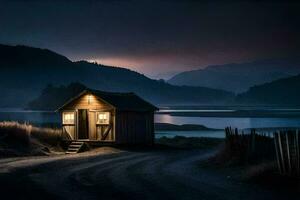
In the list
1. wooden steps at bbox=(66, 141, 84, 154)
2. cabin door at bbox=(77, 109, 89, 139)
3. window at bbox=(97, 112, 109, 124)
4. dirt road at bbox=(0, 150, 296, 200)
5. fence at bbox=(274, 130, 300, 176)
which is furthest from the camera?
cabin door at bbox=(77, 109, 89, 139)

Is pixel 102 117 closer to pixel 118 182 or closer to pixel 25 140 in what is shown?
pixel 25 140

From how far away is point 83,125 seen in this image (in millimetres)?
42656

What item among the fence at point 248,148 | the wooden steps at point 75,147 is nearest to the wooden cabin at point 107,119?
the wooden steps at point 75,147

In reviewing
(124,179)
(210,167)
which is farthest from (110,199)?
(210,167)

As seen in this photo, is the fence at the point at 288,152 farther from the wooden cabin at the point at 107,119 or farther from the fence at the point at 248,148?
the wooden cabin at the point at 107,119

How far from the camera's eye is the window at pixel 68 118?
41.4 metres

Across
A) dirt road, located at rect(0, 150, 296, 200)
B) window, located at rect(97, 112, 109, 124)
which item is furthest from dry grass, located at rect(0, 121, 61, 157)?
dirt road, located at rect(0, 150, 296, 200)

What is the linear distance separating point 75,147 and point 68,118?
3443 mm

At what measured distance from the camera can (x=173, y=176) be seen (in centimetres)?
2103

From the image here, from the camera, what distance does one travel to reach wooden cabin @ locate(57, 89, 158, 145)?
3944cm

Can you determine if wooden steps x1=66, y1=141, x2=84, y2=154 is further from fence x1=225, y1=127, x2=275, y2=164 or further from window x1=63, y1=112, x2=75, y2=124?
fence x1=225, y1=127, x2=275, y2=164

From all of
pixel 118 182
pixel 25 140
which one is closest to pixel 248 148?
pixel 118 182

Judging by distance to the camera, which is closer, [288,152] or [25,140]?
[288,152]

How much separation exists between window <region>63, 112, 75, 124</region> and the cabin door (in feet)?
2.93
